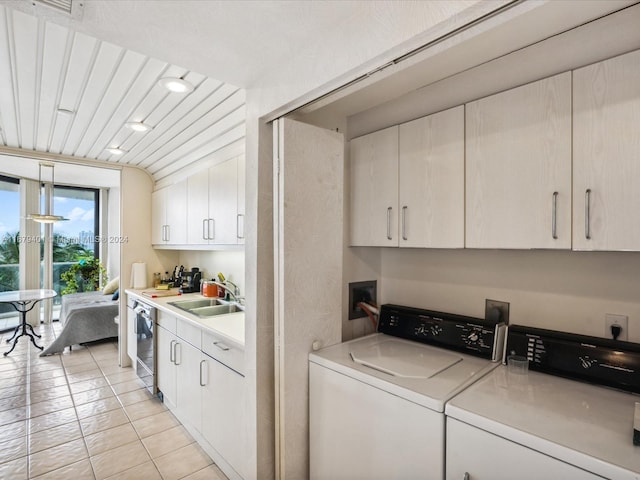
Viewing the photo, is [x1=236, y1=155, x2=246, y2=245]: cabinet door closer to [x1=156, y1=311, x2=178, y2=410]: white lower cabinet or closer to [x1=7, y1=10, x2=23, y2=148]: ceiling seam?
[x1=156, y1=311, x2=178, y2=410]: white lower cabinet

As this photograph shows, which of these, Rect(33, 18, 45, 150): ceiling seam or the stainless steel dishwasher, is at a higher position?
Rect(33, 18, 45, 150): ceiling seam

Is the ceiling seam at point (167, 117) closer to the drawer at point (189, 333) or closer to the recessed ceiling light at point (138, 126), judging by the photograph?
the recessed ceiling light at point (138, 126)

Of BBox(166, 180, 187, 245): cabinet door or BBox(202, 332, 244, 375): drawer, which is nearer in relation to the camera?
BBox(202, 332, 244, 375): drawer

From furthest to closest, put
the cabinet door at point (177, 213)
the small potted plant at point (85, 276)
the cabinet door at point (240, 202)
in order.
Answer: the small potted plant at point (85, 276)
the cabinet door at point (177, 213)
the cabinet door at point (240, 202)

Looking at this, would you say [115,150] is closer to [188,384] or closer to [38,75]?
[38,75]

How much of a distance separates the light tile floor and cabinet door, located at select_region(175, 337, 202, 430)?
171mm

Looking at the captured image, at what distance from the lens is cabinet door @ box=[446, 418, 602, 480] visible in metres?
0.93

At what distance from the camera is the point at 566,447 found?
3.00 ft

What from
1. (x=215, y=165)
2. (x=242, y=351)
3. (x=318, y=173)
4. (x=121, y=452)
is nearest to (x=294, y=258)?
(x=318, y=173)

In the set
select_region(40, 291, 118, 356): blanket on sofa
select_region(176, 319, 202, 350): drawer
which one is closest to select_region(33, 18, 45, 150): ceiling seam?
select_region(176, 319, 202, 350): drawer

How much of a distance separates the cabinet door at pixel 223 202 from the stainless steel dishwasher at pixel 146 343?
980 mm

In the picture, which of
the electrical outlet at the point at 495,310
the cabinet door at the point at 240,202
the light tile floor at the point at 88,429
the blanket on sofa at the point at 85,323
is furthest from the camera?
Answer: the blanket on sofa at the point at 85,323

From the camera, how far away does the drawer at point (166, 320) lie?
109 inches

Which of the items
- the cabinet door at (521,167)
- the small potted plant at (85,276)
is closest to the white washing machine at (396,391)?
the cabinet door at (521,167)
